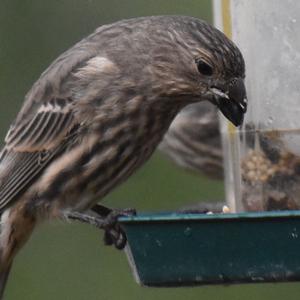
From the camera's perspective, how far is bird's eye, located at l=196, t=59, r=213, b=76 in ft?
30.1

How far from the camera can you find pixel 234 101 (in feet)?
29.1

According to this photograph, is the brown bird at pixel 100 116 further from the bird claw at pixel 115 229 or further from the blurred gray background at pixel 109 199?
the blurred gray background at pixel 109 199

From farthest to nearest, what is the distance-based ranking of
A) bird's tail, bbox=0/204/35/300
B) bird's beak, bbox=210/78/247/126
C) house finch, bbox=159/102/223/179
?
house finch, bbox=159/102/223/179
bird's tail, bbox=0/204/35/300
bird's beak, bbox=210/78/247/126

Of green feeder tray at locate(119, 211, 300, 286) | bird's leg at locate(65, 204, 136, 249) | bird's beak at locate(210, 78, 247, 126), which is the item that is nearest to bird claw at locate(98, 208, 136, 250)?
bird's leg at locate(65, 204, 136, 249)

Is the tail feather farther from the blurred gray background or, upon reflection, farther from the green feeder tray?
the blurred gray background

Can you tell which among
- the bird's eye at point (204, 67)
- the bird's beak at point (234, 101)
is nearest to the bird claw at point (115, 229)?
the bird's beak at point (234, 101)

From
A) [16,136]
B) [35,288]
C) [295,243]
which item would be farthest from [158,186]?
[295,243]

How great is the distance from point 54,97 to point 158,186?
3.09 m

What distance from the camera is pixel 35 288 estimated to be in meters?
13.1

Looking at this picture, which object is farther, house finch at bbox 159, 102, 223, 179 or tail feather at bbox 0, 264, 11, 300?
house finch at bbox 159, 102, 223, 179

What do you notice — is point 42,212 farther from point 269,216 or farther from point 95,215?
point 269,216

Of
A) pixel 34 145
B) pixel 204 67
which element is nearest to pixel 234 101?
pixel 204 67

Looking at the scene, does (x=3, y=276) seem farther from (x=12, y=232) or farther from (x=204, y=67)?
(x=204, y=67)

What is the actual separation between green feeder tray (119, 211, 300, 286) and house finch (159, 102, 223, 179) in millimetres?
2929
